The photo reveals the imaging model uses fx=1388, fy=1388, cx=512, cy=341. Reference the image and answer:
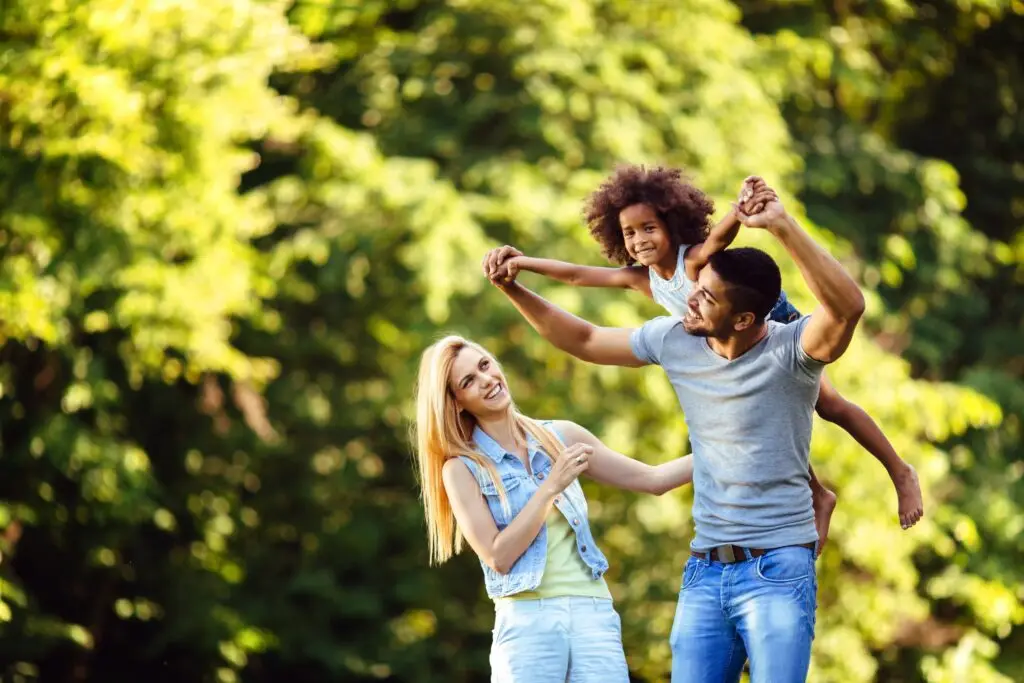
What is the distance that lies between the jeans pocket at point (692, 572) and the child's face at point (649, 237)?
2.17ft

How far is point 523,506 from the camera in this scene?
2.94 meters

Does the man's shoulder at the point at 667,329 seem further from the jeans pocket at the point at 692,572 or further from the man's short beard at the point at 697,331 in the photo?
the jeans pocket at the point at 692,572

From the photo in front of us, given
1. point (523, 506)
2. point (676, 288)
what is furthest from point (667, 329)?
point (523, 506)

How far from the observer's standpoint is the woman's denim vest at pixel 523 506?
9.46 feet

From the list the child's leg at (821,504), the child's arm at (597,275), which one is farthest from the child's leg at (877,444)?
the child's arm at (597,275)

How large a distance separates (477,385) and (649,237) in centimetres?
50

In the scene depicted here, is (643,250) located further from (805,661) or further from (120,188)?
(120,188)

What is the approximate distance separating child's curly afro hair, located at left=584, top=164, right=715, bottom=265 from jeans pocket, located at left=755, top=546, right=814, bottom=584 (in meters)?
0.74

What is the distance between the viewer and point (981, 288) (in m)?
9.57

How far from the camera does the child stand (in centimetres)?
290

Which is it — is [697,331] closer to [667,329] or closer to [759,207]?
[667,329]

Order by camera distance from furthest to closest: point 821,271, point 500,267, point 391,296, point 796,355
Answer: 1. point 391,296
2. point 500,267
3. point 796,355
4. point 821,271

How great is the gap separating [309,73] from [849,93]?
3757mm

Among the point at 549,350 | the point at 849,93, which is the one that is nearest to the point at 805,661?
the point at 549,350
